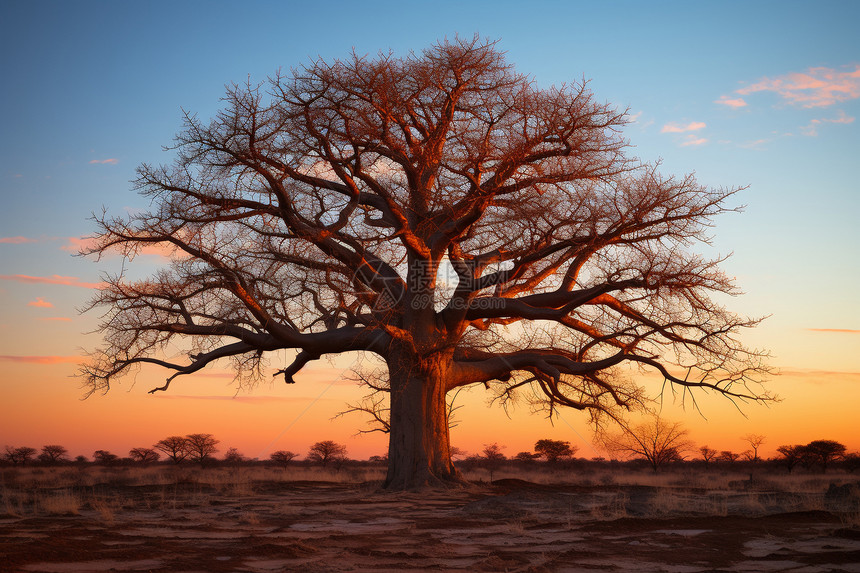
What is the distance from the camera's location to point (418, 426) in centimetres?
1320

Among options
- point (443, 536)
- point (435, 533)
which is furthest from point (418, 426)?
point (443, 536)

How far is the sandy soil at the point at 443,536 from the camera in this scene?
5625 mm

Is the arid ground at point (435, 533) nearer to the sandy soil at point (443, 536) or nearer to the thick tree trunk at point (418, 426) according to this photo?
the sandy soil at point (443, 536)

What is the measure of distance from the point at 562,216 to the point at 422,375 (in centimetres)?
373

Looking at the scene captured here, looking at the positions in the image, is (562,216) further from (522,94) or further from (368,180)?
(368,180)

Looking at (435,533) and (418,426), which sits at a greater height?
(418,426)

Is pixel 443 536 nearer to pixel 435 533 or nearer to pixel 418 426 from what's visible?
pixel 435 533

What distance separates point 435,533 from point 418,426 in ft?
18.6

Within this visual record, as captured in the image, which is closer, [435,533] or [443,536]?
[443,536]

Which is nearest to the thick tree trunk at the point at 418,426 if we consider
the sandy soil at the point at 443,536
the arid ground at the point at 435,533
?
the arid ground at the point at 435,533

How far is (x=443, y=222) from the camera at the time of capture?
43.4 feet

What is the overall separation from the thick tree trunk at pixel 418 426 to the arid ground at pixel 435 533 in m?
1.02

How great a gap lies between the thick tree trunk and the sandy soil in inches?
69.2

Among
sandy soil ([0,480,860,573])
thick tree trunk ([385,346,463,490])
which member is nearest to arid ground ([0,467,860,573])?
sandy soil ([0,480,860,573])
